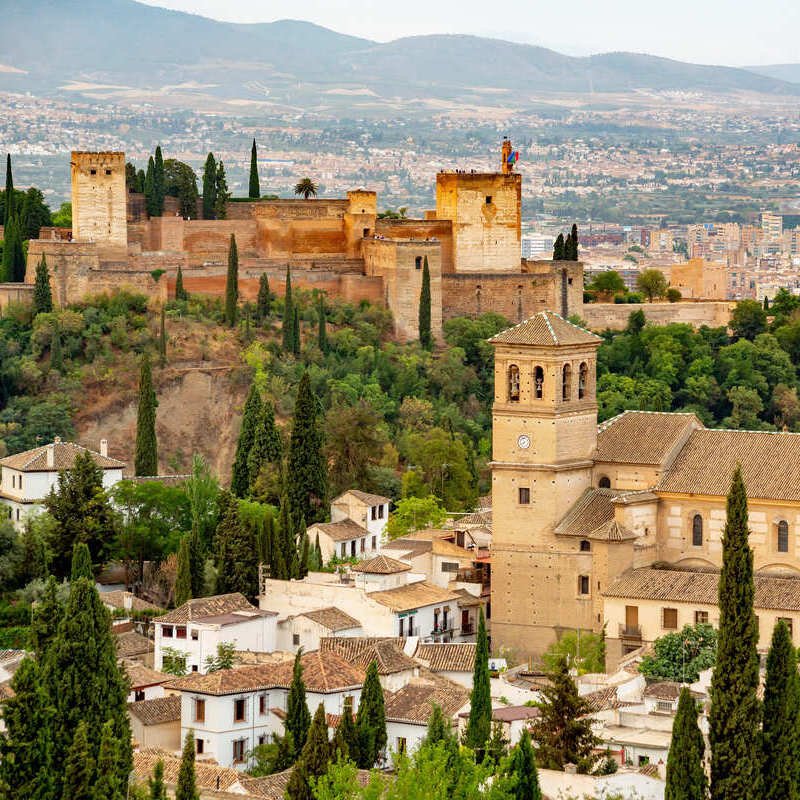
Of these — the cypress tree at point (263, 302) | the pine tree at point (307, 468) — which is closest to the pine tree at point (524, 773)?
the pine tree at point (307, 468)

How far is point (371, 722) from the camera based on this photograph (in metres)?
41.1

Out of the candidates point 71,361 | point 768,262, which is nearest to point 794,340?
point 71,361

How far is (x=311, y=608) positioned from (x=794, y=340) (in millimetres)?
33116

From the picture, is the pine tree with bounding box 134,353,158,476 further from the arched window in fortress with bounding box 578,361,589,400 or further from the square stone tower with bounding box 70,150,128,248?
the arched window in fortress with bounding box 578,361,589,400

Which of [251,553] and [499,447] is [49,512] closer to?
[251,553]

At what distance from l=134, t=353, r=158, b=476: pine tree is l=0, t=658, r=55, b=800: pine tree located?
26303mm

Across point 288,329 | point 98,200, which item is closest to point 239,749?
point 288,329

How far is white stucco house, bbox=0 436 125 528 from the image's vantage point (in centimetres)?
5732

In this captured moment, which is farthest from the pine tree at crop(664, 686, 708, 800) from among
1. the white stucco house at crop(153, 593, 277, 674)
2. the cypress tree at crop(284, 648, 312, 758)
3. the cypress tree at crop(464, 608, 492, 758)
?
the white stucco house at crop(153, 593, 277, 674)

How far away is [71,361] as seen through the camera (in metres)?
70.4

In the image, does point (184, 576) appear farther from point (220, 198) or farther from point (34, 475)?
point (220, 198)

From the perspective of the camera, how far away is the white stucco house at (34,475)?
57.3 metres

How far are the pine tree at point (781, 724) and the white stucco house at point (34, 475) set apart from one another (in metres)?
23.6

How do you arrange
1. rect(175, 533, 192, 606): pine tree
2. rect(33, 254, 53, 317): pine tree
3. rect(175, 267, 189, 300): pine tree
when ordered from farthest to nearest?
rect(175, 267, 189, 300): pine tree
rect(33, 254, 53, 317): pine tree
rect(175, 533, 192, 606): pine tree
